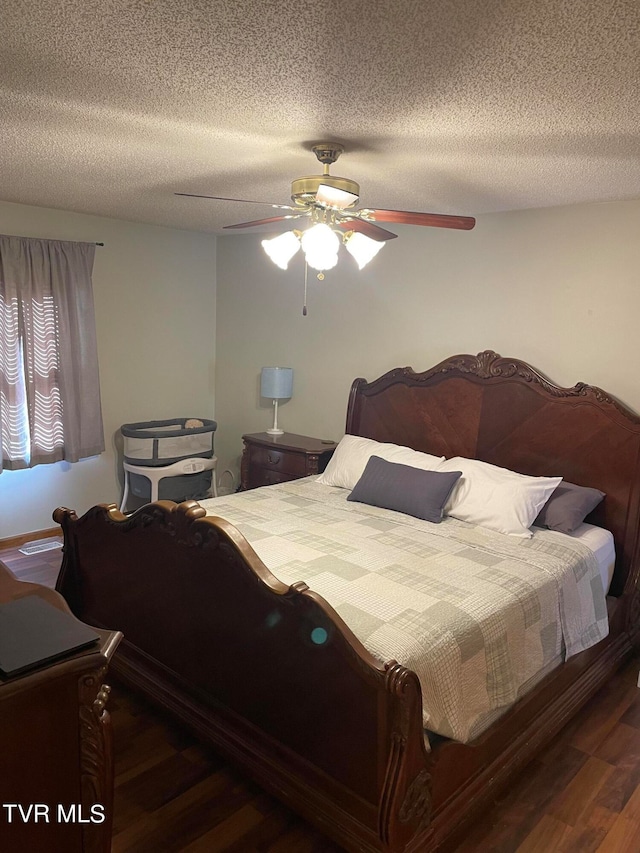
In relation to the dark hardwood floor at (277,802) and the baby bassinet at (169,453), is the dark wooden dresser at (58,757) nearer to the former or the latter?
the dark hardwood floor at (277,802)

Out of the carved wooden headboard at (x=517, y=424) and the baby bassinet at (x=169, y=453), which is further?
the baby bassinet at (x=169, y=453)

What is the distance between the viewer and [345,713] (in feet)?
5.93

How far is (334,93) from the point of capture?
5.92ft

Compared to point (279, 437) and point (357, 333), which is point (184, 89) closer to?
point (357, 333)

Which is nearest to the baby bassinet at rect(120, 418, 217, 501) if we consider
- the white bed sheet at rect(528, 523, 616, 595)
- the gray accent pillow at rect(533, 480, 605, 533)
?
the gray accent pillow at rect(533, 480, 605, 533)

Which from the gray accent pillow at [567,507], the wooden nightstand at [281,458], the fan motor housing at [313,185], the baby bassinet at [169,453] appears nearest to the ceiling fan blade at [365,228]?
the fan motor housing at [313,185]

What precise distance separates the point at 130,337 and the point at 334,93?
130 inches

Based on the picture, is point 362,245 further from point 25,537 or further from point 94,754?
point 25,537

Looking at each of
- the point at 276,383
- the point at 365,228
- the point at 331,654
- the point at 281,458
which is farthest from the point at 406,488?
the point at 276,383

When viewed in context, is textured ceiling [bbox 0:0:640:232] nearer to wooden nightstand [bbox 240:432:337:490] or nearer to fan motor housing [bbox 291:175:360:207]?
fan motor housing [bbox 291:175:360:207]

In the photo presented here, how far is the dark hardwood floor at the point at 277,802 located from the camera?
76.7 inches

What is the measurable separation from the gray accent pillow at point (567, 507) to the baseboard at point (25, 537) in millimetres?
3383

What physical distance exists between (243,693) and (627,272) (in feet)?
8.88

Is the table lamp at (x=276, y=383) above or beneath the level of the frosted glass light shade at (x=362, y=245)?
beneath
